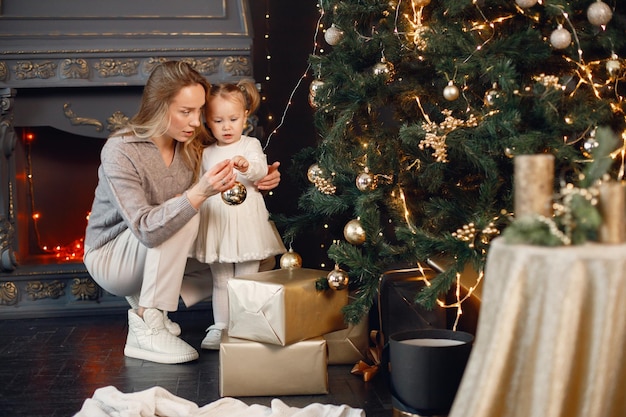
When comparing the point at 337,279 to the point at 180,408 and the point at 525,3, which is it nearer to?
the point at 180,408

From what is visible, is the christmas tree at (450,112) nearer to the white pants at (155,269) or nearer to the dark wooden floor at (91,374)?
the dark wooden floor at (91,374)

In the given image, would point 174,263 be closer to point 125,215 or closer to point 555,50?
point 125,215

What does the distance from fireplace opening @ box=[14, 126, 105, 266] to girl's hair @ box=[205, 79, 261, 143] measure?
3.72ft

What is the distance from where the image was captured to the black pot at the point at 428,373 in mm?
1898

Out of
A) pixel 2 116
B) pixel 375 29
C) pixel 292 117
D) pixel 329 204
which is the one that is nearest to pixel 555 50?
pixel 375 29

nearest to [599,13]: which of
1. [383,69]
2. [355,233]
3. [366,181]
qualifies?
[383,69]

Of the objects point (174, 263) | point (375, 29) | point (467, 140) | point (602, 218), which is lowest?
point (174, 263)

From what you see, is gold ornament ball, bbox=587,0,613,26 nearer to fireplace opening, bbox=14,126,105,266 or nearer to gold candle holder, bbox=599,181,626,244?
gold candle holder, bbox=599,181,626,244

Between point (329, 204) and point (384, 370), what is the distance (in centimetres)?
72

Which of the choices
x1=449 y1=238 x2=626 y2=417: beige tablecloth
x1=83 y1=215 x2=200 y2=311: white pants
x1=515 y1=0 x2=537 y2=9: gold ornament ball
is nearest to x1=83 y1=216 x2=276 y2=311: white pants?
x1=83 y1=215 x2=200 y2=311: white pants

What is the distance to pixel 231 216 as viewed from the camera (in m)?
2.93

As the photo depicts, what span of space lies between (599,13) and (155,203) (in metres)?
1.64

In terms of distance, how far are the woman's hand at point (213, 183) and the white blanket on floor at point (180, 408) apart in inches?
27.8

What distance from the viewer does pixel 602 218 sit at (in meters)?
1.28
